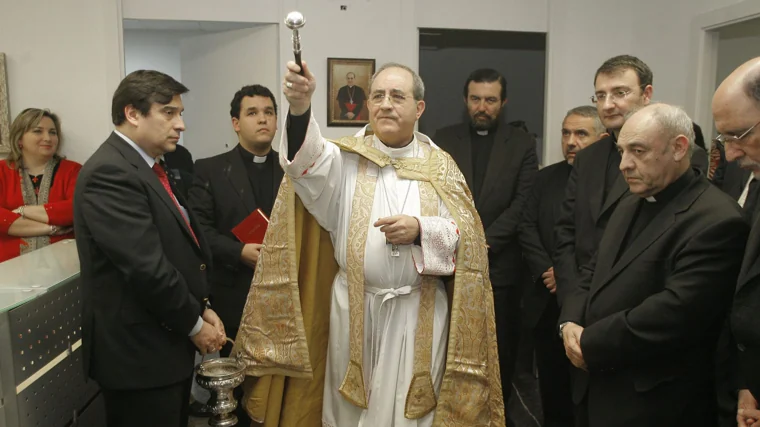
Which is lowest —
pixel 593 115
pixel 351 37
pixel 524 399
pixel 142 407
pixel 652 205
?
pixel 524 399

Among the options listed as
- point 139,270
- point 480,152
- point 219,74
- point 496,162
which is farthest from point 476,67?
point 139,270

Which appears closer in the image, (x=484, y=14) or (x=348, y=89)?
(x=348, y=89)

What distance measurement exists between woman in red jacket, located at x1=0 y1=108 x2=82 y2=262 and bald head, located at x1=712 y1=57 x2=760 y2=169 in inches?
132

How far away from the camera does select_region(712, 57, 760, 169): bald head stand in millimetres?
1634

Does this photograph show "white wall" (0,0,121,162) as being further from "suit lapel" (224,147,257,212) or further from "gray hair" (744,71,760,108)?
"gray hair" (744,71,760,108)

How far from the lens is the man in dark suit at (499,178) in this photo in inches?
136

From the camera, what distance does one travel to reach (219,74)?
456 cm

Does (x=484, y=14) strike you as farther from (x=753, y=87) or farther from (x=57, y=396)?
(x=57, y=396)

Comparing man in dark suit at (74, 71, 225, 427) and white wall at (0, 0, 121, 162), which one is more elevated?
white wall at (0, 0, 121, 162)

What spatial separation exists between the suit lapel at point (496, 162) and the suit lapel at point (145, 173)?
1.83 meters

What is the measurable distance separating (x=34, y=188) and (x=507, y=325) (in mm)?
2914

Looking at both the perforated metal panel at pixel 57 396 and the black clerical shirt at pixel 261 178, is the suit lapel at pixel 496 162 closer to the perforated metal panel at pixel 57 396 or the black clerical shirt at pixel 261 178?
the black clerical shirt at pixel 261 178

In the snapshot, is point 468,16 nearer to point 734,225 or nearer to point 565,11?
point 565,11

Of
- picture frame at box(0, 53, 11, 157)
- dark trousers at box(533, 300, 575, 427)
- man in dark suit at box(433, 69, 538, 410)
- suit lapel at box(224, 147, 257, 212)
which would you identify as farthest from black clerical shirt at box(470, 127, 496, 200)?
picture frame at box(0, 53, 11, 157)
